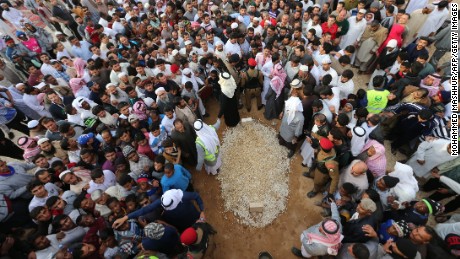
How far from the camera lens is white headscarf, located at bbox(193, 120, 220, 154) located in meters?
4.81

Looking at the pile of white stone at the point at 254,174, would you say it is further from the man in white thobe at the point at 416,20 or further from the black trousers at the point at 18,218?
the man in white thobe at the point at 416,20

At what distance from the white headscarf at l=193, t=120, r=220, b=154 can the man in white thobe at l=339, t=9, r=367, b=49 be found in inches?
210

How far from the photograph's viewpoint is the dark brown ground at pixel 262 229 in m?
4.98

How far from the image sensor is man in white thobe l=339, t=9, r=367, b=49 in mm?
6941

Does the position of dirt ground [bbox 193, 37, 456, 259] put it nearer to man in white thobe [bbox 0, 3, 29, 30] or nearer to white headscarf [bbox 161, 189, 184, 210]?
white headscarf [bbox 161, 189, 184, 210]

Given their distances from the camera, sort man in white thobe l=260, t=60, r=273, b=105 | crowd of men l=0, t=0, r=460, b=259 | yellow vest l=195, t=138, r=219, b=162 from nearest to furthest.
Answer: crowd of men l=0, t=0, r=460, b=259 < yellow vest l=195, t=138, r=219, b=162 < man in white thobe l=260, t=60, r=273, b=105

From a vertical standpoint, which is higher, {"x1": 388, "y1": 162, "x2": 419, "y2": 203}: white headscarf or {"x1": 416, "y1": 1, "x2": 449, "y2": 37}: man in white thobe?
{"x1": 416, "y1": 1, "x2": 449, "y2": 37}: man in white thobe

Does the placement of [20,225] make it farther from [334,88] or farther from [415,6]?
[415,6]

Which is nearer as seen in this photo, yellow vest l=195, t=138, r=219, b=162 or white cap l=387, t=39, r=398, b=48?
yellow vest l=195, t=138, r=219, b=162

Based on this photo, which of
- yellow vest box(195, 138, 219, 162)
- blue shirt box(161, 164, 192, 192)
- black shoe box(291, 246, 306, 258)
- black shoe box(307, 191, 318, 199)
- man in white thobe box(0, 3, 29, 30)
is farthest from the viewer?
man in white thobe box(0, 3, 29, 30)

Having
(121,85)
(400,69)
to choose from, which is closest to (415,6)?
(400,69)

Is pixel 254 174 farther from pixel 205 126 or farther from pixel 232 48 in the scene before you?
pixel 232 48

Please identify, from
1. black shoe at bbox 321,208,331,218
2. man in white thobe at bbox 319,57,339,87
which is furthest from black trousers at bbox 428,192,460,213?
man in white thobe at bbox 319,57,339,87

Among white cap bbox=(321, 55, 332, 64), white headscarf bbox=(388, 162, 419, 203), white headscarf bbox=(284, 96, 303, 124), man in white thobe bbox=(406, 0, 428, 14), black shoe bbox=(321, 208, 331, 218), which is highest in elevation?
man in white thobe bbox=(406, 0, 428, 14)
